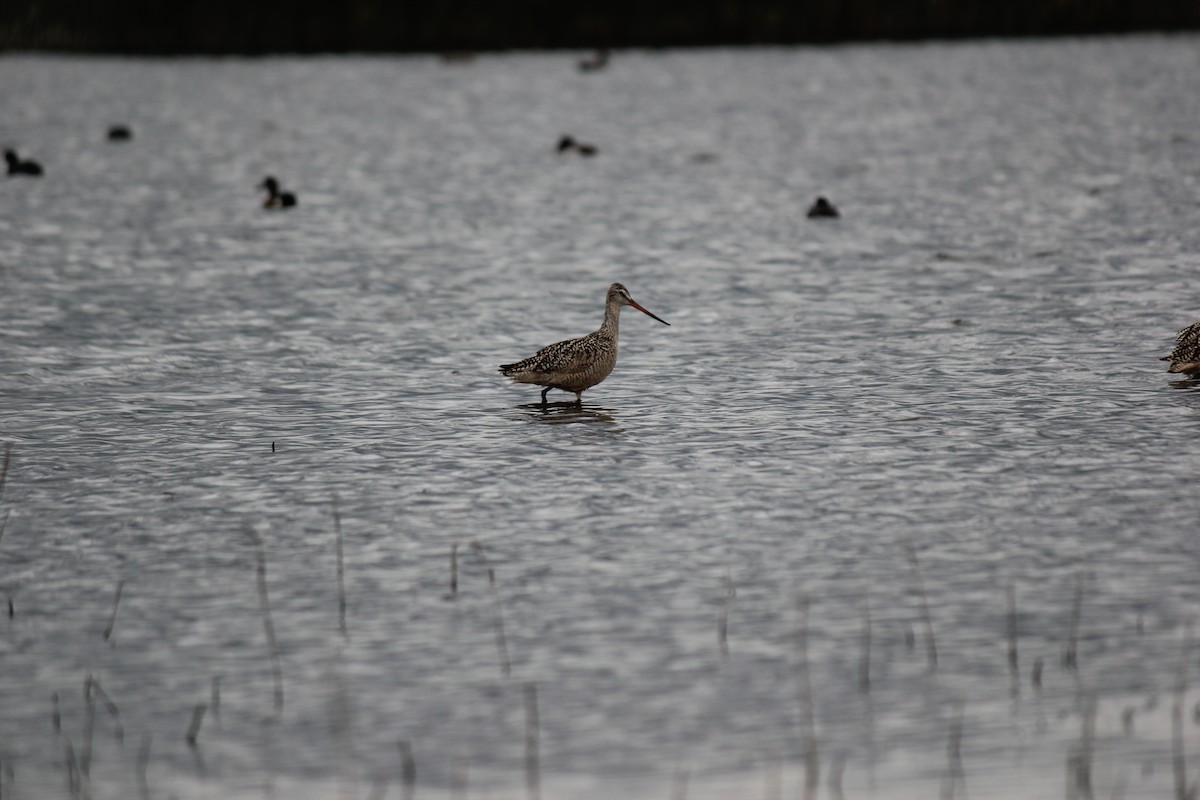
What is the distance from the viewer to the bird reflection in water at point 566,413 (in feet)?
45.8

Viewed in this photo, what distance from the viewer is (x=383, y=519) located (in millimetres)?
10875

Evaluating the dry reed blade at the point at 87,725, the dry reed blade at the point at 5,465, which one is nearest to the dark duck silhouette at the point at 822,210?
the dry reed blade at the point at 5,465

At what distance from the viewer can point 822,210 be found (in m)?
26.0

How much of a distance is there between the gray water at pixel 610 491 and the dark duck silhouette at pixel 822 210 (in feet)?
0.81

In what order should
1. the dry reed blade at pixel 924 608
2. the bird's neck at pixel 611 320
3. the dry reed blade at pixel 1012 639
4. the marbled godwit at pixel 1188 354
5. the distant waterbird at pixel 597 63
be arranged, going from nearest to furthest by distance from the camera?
the dry reed blade at pixel 1012 639 → the dry reed blade at pixel 924 608 → the marbled godwit at pixel 1188 354 → the bird's neck at pixel 611 320 → the distant waterbird at pixel 597 63

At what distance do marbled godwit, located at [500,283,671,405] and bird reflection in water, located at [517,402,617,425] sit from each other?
14 cm

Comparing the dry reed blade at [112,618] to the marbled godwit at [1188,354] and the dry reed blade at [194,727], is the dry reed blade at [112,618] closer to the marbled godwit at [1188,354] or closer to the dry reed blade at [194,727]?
the dry reed blade at [194,727]

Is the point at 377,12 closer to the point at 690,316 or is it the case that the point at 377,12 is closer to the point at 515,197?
the point at 515,197

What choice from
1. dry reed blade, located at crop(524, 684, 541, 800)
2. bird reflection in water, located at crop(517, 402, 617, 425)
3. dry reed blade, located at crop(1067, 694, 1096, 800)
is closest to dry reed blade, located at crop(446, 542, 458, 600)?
dry reed blade, located at crop(524, 684, 541, 800)

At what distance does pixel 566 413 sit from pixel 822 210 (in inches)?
503

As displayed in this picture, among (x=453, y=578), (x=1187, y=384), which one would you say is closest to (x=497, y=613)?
(x=453, y=578)

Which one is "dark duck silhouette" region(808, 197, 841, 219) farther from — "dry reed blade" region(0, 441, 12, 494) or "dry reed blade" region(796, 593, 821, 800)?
"dry reed blade" region(796, 593, 821, 800)

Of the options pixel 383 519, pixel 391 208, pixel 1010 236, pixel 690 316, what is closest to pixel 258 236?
pixel 391 208

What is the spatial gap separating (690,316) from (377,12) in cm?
4084
